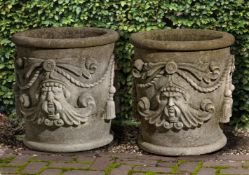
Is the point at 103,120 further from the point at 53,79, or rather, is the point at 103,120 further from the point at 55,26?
the point at 55,26

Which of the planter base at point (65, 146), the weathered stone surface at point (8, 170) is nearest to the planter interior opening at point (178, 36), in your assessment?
the planter base at point (65, 146)

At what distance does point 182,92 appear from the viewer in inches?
206

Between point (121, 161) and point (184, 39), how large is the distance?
1.45 meters

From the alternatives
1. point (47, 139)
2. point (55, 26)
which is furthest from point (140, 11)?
point (47, 139)

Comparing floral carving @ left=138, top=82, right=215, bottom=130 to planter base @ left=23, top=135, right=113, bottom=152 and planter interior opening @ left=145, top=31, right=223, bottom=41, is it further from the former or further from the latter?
planter interior opening @ left=145, top=31, right=223, bottom=41

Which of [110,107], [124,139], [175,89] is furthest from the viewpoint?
[124,139]

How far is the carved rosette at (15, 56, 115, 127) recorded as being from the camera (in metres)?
5.31

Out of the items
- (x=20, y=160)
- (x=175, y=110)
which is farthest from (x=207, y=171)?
(x=20, y=160)

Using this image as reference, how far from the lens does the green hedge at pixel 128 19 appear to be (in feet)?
19.9

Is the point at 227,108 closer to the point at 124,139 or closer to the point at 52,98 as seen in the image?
the point at 124,139

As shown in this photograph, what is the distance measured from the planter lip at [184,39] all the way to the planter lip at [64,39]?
309 millimetres

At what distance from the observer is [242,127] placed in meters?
6.27

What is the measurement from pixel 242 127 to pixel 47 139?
2.16 m

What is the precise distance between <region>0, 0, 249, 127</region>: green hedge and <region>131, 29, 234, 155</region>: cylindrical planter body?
56 cm
